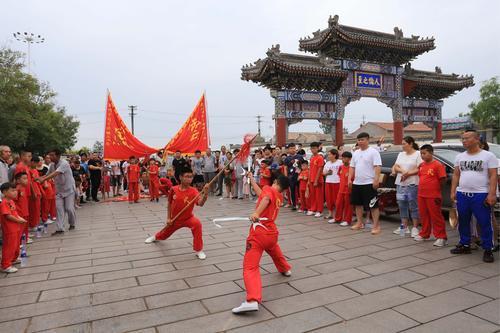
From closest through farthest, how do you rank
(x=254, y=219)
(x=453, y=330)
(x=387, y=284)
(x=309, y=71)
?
(x=453, y=330), (x=254, y=219), (x=387, y=284), (x=309, y=71)

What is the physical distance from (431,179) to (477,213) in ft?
3.12

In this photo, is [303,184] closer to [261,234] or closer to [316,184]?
[316,184]

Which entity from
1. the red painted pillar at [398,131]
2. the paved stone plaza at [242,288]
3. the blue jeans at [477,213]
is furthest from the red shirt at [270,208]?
the red painted pillar at [398,131]

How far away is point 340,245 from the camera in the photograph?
5.31m

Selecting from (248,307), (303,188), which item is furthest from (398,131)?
(248,307)

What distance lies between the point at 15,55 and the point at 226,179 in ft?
72.8

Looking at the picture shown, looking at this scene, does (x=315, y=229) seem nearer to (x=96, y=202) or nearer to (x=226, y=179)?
(x=226, y=179)

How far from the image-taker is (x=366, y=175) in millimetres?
6086

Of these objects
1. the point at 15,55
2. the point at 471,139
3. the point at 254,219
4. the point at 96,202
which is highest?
the point at 15,55

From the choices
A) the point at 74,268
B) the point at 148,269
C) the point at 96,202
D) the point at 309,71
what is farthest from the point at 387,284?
the point at 309,71

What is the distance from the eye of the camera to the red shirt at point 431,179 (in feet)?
17.0

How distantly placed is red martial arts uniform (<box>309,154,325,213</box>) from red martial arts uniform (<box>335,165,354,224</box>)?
747 mm

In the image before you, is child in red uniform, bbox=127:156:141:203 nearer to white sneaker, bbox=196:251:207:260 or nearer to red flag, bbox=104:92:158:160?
red flag, bbox=104:92:158:160

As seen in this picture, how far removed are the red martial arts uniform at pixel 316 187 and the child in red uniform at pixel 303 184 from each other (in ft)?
0.66
